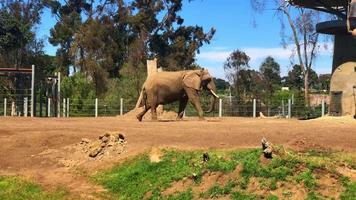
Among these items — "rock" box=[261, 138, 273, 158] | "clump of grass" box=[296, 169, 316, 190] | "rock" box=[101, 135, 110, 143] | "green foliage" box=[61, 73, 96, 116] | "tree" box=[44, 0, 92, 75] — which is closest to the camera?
"clump of grass" box=[296, 169, 316, 190]

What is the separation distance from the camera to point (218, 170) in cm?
1009

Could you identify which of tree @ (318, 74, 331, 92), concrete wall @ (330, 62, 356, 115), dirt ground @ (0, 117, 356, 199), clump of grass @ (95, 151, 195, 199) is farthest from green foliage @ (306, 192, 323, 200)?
tree @ (318, 74, 331, 92)

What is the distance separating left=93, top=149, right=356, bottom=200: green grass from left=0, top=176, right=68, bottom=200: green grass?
92 centimetres

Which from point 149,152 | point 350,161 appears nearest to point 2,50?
point 149,152

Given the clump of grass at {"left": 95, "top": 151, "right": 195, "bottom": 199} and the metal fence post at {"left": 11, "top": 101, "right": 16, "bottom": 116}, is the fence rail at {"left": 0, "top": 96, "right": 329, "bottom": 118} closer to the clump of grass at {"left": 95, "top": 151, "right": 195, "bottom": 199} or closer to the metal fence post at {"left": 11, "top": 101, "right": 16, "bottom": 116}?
the metal fence post at {"left": 11, "top": 101, "right": 16, "bottom": 116}

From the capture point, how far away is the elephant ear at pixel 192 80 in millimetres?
21375

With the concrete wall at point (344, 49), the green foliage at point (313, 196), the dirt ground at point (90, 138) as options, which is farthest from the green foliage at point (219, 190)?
the concrete wall at point (344, 49)

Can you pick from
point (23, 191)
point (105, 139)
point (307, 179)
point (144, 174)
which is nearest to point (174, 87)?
point (105, 139)

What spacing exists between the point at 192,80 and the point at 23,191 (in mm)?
11232

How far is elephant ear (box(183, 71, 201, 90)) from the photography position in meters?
21.4

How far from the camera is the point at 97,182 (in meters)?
11.2

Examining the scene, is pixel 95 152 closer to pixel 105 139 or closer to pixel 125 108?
pixel 105 139

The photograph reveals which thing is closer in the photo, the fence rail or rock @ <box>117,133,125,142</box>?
rock @ <box>117,133,125,142</box>

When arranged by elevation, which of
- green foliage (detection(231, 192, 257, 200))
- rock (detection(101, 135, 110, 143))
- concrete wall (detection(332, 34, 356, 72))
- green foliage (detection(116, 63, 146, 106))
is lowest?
green foliage (detection(231, 192, 257, 200))
